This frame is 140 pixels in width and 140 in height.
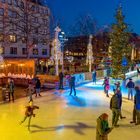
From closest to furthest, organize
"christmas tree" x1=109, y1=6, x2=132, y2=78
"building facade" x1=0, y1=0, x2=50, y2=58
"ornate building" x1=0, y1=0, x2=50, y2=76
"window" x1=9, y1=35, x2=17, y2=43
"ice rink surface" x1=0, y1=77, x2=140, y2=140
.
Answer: "ice rink surface" x1=0, y1=77, x2=140, y2=140 → "christmas tree" x1=109, y1=6, x2=132, y2=78 → "ornate building" x1=0, y1=0, x2=50, y2=76 → "building facade" x1=0, y1=0, x2=50, y2=58 → "window" x1=9, y1=35, x2=17, y2=43

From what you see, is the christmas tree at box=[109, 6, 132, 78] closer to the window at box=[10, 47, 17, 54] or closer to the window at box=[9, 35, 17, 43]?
the window at box=[9, 35, 17, 43]

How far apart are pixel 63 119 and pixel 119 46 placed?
14.1 meters

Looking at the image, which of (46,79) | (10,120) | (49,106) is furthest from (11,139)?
(46,79)

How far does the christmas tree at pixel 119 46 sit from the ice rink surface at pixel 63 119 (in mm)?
5869

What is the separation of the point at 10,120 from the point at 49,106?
13.6 feet

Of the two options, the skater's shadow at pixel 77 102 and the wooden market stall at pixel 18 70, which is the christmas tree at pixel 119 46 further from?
the wooden market stall at pixel 18 70

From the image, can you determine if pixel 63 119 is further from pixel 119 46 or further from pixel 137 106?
pixel 119 46

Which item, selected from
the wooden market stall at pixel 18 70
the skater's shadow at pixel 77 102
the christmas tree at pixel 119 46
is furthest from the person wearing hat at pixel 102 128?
the wooden market stall at pixel 18 70

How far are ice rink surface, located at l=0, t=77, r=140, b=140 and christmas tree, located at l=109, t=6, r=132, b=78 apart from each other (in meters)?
5.87

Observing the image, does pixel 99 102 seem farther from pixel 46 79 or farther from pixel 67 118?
pixel 46 79

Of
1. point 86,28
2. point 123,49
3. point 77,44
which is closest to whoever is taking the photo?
point 123,49

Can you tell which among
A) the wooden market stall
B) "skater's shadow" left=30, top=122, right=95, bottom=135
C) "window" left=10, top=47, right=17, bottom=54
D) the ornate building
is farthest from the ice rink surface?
"window" left=10, top=47, right=17, bottom=54

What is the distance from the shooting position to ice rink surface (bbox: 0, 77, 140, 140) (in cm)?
1278

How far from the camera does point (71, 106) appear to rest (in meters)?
19.2
